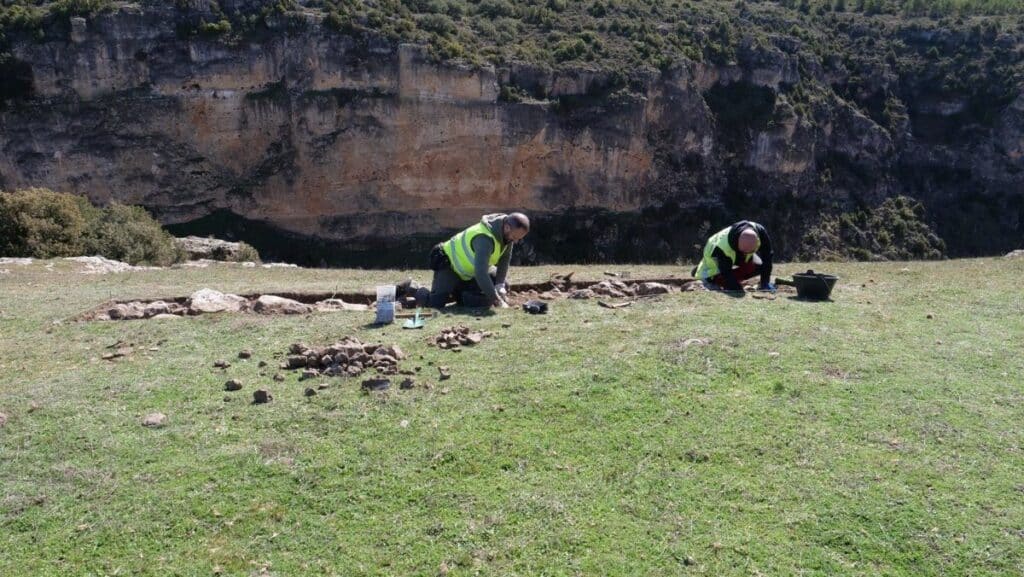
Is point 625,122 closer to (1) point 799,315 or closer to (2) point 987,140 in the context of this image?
(2) point 987,140

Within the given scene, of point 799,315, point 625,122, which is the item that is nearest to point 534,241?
point 625,122

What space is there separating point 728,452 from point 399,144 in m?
37.3

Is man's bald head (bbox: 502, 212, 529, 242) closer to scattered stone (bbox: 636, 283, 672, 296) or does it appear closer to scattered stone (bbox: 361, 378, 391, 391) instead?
→ scattered stone (bbox: 636, 283, 672, 296)

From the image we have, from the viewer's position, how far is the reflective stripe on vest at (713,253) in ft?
35.3

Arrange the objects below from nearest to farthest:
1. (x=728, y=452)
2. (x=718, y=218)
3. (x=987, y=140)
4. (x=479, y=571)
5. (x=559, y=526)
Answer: (x=479, y=571) < (x=559, y=526) < (x=728, y=452) < (x=718, y=218) < (x=987, y=140)

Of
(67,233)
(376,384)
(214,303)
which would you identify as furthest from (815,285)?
(67,233)

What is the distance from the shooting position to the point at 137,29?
37.2 metres

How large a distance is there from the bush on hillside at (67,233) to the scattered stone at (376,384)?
15.4m

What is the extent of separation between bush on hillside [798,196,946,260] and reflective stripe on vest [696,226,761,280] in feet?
110

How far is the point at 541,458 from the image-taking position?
5129mm

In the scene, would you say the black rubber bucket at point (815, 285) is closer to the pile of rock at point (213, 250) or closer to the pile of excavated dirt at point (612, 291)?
the pile of excavated dirt at point (612, 291)

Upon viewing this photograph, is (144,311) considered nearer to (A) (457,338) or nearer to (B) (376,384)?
(A) (457,338)

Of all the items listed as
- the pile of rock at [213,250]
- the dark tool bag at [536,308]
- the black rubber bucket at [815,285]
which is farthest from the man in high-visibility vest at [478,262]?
the pile of rock at [213,250]

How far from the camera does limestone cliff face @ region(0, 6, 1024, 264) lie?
124 ft
